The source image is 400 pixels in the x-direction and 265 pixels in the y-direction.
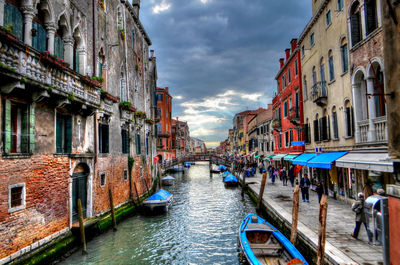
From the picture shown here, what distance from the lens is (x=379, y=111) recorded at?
1059cm

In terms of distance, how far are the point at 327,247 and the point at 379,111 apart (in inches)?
251

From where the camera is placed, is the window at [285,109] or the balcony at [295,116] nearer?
the balcony at [295,116]

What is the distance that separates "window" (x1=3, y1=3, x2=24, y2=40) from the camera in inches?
301

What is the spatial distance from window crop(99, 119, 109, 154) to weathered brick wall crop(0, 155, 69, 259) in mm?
3419

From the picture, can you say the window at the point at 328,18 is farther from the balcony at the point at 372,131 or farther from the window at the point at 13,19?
the window at the point at 13,19

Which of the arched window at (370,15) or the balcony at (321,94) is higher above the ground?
the arched window at (370,15)

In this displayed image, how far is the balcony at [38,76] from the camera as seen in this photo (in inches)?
269

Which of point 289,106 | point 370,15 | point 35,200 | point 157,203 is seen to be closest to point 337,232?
point 370,15

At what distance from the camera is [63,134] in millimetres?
10391

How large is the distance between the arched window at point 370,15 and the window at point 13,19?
1270 centimetres

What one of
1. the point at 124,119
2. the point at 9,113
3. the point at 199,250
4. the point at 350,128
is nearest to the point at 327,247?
the point at 199,250

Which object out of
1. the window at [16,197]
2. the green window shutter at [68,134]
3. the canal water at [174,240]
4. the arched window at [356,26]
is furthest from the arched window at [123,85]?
the arched window at [356,26]

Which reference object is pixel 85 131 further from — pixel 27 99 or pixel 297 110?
pixel 297 110

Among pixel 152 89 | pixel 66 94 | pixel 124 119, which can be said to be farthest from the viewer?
pixel 152 89
